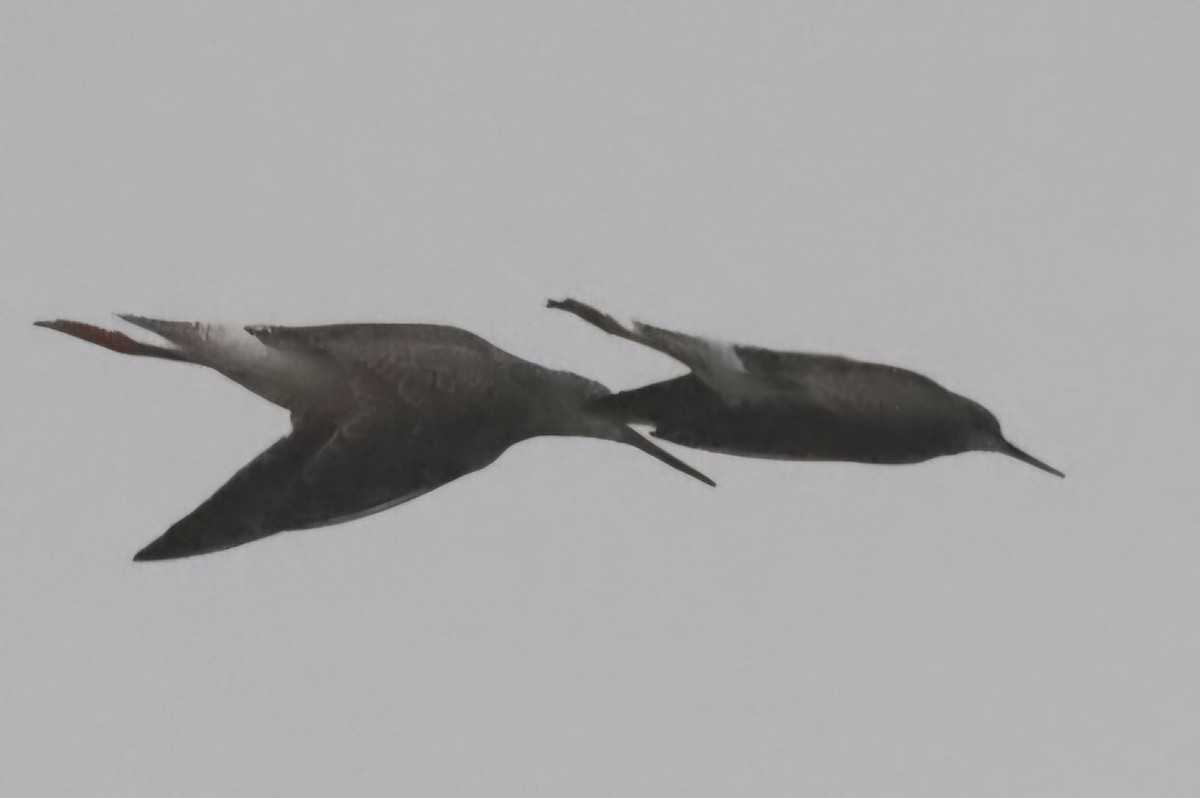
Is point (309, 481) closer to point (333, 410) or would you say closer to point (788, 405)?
point (333, 410)

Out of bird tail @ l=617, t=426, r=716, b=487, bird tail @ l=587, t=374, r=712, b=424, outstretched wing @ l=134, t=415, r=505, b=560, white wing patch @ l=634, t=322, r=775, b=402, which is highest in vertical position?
white wing patch @ l=634, t=322, r=775, b=402

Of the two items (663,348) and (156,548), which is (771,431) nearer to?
(663,348)

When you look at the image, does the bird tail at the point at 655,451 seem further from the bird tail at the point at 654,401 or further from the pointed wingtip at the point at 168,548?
the pointed wingtip at the point at 168,548

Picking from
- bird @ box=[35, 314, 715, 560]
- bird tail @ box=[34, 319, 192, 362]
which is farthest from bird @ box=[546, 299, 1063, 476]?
bird tail @ box=[34, 319, 192, 362]

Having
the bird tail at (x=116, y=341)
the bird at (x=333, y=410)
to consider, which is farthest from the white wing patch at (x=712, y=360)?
the bird tail at (x=116, y=341)

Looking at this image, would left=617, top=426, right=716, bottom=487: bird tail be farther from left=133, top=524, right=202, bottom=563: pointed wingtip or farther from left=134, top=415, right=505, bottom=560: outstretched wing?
left=133, top=524, right=202, bottom=563: pointed wingtip

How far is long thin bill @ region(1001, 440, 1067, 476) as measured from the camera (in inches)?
46.9

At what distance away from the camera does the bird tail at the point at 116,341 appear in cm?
114

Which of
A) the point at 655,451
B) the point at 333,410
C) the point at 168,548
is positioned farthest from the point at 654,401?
the point at 168,548

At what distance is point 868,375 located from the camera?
1139 millimetres

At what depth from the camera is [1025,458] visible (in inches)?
47.3

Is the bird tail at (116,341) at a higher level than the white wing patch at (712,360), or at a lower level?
lower

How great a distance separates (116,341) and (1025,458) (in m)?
0.74

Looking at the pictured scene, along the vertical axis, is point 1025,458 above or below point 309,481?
above
